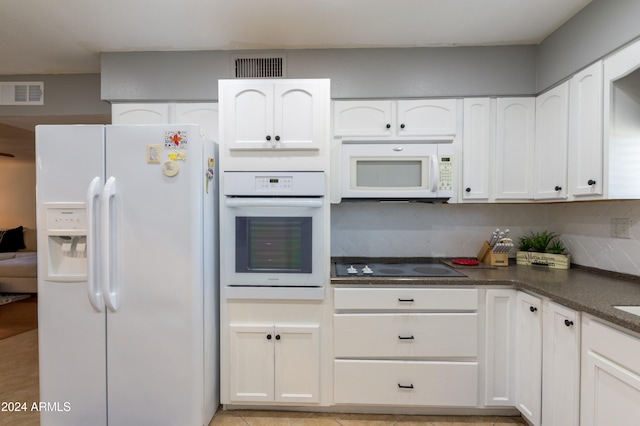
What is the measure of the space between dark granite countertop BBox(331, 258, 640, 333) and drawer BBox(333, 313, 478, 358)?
0.21 metres

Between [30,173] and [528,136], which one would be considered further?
[30,173]

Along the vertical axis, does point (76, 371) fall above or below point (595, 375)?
below

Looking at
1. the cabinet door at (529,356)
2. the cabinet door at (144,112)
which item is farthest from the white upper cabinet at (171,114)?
the cabinet door at (529,356)

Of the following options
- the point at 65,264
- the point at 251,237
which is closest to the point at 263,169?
the point at 251,237

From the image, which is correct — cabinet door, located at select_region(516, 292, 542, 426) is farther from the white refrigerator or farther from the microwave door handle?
the white refrigerator

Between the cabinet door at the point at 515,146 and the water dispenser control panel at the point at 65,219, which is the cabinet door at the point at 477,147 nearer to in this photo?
the cabinet door at the point at 515,146

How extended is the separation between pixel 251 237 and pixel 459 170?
1549 mm

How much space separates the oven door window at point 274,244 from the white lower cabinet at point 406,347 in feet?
1.06

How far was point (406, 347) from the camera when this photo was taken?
1.88m

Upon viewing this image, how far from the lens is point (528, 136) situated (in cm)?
224

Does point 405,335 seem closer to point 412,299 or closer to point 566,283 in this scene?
point 412,299

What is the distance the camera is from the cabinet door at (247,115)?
1919 mm

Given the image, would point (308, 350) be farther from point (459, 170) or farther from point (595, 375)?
point (459, 170)

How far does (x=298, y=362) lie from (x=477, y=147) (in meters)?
1.91
